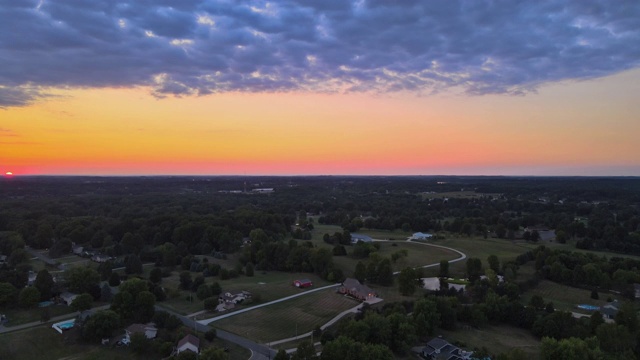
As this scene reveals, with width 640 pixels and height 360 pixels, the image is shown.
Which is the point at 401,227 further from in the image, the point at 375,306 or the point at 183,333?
the point at 183,333

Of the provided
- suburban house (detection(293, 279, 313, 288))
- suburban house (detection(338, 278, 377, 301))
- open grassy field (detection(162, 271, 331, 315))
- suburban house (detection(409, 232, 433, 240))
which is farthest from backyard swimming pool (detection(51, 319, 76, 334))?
suburban house (detection(409, 232, 433, 240))

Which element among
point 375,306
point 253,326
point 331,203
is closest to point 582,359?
point 375,306

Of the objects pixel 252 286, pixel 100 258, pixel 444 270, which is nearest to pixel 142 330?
pixel 252 286

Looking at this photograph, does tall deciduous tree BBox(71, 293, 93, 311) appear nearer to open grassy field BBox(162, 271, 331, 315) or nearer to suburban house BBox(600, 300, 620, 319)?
open grassy field BBox(162, 271, 331, 315)

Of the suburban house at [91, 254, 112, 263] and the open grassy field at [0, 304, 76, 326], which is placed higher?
the suburban house at [91, 254, 112, 263]

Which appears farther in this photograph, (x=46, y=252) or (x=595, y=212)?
(x=595, y=212)

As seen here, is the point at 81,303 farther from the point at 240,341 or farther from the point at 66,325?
the point at 240,341
